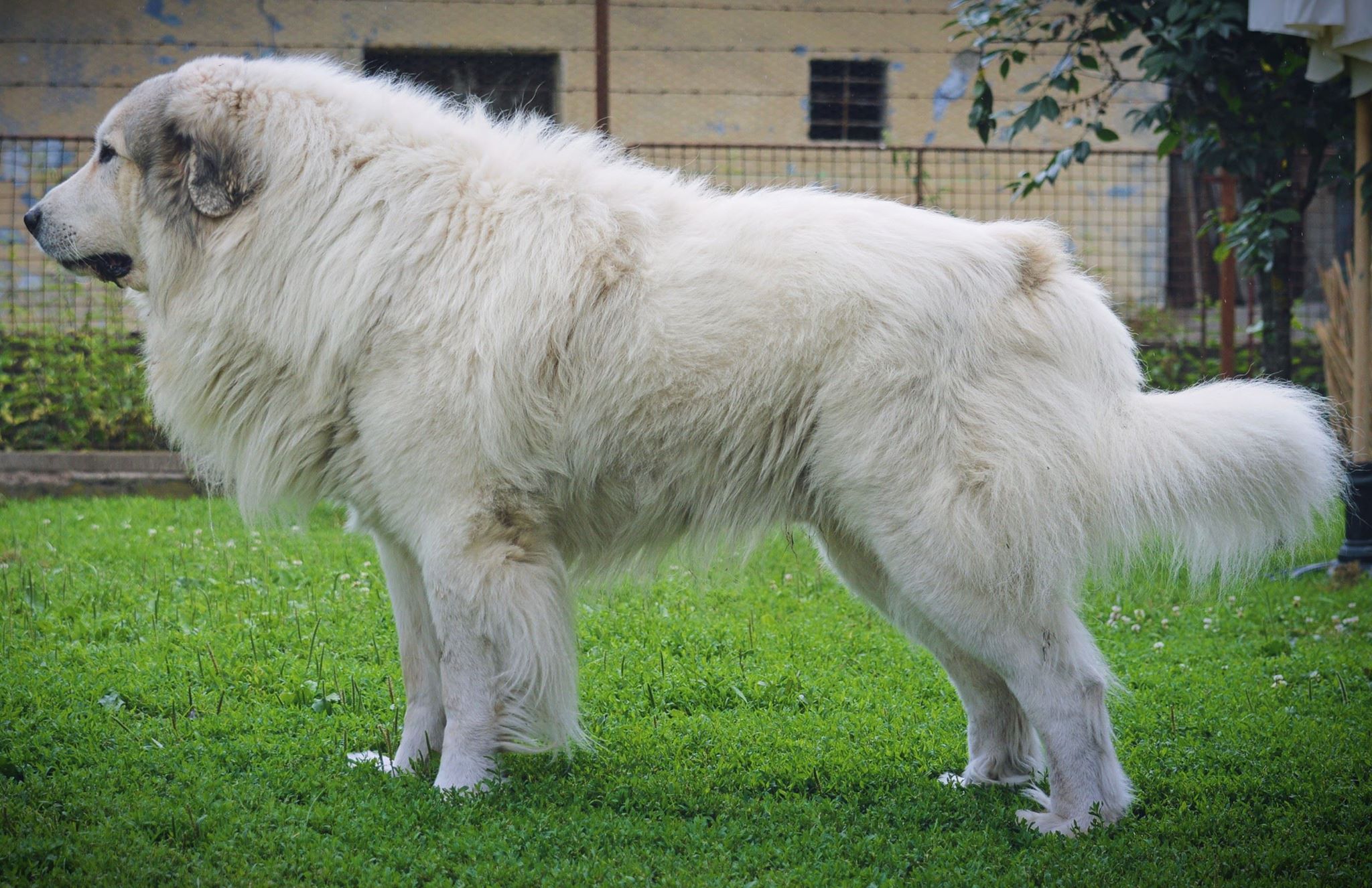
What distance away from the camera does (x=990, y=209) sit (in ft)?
33.7

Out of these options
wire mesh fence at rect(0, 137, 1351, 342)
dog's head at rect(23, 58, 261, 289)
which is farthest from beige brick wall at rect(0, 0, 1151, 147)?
dog's head at rect(23, 58, 261, 289)

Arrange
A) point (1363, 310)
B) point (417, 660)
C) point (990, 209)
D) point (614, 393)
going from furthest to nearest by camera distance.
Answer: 1. point (990, 209)
2. point (1363, 310)
3. point (417, 660)
4. point (614, 393)

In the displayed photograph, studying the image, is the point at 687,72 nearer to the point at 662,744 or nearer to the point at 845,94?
the point at 845,94

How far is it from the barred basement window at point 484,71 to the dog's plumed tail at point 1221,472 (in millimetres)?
8062

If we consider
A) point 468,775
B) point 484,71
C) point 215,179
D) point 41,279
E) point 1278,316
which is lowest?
point 468,775

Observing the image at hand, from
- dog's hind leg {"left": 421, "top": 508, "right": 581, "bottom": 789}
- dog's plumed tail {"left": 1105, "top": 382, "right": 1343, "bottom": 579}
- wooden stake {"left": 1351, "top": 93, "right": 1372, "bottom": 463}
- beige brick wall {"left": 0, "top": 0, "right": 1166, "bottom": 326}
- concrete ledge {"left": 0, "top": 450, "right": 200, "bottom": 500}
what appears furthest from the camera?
beige brick wall {"left": 0, "top": 0, "right": 1166, "bottom": 326}

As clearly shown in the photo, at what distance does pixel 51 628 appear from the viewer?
4461 millimetres

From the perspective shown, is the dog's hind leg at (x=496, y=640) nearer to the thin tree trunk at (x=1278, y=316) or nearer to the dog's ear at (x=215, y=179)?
the dog's ear at (x=215, y=179)

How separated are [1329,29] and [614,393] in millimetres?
4136

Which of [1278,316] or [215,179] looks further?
[1278,316]

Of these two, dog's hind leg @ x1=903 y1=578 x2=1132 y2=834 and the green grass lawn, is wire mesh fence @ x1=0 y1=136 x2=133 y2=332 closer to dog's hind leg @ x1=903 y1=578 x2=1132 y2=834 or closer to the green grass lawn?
the green grass lawn

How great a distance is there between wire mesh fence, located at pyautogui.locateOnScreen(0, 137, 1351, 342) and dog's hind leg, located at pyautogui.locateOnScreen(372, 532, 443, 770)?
18.0 ft

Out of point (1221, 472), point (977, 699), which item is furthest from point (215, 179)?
point (1221, 472)

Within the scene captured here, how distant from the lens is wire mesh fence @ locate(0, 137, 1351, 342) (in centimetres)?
868
